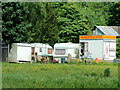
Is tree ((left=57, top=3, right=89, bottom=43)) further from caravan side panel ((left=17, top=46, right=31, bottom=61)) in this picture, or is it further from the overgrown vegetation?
caravan side panel ((left=17, top=46, right=31, bottom=61))

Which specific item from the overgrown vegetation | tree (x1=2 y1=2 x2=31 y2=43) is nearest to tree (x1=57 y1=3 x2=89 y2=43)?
the overgrown vegetation

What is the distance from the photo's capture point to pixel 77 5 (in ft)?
133

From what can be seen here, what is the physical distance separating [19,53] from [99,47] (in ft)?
29.8

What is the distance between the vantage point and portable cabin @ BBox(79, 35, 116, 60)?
108ft

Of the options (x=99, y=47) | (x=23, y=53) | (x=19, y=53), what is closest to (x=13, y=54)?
(x=19, y=53)

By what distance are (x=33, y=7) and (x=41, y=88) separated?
85.5 ft

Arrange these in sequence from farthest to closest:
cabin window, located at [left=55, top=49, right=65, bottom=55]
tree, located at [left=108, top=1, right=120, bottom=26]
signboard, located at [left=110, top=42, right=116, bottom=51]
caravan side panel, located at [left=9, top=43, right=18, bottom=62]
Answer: tree, located at [left=108, top=1, right=120, bottom=26]
cabin window, located at [left=55, top=49, right=65, bottom=55]
signboard, located at [left=110, top=42, right=116, bottom=51]
caravan side panel, located at [left=9, top=43, right=18, bottom=62]

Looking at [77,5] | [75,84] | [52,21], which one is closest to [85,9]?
[77,5]

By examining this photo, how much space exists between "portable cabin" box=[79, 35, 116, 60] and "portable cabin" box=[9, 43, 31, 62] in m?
6.57

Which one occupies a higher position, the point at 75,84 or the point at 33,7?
the point at 33,7

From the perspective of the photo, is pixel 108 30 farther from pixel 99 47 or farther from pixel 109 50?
pixel 99 47

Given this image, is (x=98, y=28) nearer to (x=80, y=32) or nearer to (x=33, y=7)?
(x=80, y=32)

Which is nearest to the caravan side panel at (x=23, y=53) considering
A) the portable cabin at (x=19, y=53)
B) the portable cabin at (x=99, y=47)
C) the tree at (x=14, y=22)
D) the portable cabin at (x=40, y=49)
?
the portable cabin at (x=19, y=53)

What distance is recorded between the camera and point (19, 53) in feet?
95.4
